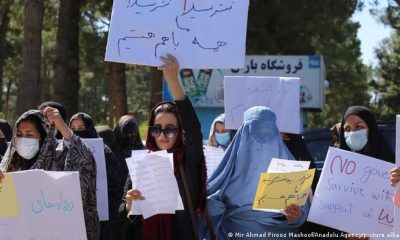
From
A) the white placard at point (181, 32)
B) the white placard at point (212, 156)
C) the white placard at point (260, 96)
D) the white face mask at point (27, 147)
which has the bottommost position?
the white placard at point (212, 156)

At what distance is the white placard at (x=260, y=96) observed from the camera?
4.58 metres

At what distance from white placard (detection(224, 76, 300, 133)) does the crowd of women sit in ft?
2.71

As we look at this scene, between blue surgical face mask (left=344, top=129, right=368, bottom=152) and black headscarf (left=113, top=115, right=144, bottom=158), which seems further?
black headscarf (left=113, top=115, right=144, bottom=158)

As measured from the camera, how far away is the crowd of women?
322 cm

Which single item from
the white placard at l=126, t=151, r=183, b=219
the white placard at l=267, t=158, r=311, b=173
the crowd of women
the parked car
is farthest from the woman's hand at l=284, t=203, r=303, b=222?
the parked car

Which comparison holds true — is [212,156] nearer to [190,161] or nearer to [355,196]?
[190,161]

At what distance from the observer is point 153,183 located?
3.08 meters

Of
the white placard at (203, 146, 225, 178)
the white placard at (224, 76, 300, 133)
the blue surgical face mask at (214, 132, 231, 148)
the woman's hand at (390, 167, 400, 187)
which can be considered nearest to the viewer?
the woman's hand at (390, 167, 400, 187)

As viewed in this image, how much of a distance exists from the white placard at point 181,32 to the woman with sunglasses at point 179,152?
101 millimetres

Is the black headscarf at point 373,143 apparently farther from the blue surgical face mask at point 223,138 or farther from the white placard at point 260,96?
the blue surgical face mask at point 223,138

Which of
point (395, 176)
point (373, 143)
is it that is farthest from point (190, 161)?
point (373, 143)

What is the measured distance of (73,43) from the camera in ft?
41.0

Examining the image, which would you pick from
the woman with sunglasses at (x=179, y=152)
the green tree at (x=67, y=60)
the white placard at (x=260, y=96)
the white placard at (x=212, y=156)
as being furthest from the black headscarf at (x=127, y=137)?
the green tree at (x=67, y=60)

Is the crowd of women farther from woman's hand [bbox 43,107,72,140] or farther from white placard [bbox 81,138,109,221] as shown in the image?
white placard [bbox 81,138,109,221]
